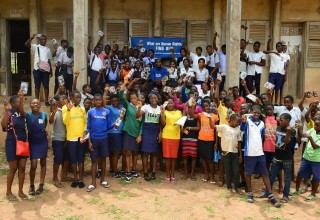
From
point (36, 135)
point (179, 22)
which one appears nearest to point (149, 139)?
point (36, 135)

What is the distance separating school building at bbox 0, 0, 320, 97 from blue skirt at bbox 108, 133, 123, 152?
4.73 metres

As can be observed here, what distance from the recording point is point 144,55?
9.16 metres

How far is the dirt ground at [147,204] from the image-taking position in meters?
5.15

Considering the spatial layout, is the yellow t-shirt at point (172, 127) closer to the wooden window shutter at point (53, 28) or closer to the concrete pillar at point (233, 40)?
the concrete pillar at point (233, 40)

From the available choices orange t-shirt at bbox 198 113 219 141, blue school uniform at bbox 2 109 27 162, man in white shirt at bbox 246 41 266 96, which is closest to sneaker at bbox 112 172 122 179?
orange t-shirt at bbox 198 113 219 141

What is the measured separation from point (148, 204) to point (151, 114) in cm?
154

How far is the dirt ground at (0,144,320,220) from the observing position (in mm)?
5148

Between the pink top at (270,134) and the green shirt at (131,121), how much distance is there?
208cm

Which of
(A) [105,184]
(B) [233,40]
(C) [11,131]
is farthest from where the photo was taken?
(B) [233,40]

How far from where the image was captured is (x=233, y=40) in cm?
766

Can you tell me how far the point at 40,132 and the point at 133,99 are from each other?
1.62 m

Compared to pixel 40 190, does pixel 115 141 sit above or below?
above

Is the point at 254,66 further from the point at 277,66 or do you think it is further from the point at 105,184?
the point at 105,184

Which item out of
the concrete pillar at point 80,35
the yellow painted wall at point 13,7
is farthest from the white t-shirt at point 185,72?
the yellow painted wall at point 13,7
